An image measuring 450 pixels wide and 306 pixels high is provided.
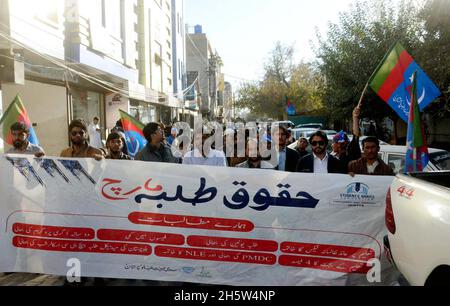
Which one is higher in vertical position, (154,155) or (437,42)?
(437,42)

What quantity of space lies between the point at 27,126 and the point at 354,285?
4.31 metres

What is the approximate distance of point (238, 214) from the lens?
163 inches

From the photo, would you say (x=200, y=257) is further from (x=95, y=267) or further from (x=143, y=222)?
(x=95, y=267)

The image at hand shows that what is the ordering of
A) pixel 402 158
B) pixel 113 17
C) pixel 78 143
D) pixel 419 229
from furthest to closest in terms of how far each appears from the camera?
pixel 113 17 < pixel 402 158 < pixel 78 143 < pixel 419 229

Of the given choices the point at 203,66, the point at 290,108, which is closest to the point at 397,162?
the point at 290,108

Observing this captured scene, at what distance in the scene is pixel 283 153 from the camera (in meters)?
6.02

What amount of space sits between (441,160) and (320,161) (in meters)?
2.46

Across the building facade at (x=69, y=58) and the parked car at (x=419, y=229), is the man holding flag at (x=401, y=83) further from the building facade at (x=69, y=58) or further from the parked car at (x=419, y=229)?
the building facade at (x=69, y=58)

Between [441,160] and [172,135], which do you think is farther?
[172,135]

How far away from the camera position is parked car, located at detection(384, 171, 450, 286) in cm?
252

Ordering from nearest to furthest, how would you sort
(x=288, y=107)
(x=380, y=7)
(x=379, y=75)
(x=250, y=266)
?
(x=250, y=266), (x=379, y=75), (x=380, y=7), (x=288, y=107)

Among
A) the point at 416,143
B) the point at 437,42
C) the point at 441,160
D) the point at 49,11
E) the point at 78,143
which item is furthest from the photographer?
the point at 49,11

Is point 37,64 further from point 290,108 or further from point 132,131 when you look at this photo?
point 290,108

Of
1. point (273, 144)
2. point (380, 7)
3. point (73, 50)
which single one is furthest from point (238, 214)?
point (380, 7)
